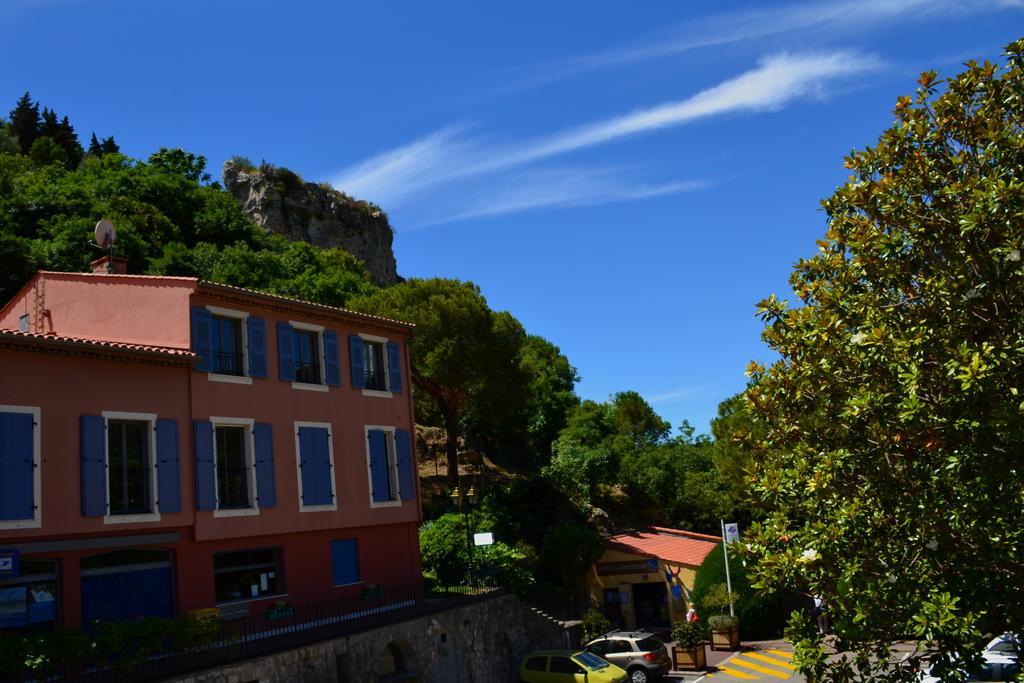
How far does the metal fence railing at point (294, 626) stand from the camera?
627 inches

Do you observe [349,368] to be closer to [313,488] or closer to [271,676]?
[313,488]

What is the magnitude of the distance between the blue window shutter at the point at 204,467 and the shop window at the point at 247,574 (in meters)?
1.53

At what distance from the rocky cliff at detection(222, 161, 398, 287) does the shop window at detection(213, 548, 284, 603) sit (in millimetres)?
56780

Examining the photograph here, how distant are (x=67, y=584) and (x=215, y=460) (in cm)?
413

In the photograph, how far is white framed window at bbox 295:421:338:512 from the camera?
2214 cm

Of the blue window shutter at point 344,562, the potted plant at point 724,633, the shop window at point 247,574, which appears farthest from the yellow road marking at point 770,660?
the shop window at point 247,574

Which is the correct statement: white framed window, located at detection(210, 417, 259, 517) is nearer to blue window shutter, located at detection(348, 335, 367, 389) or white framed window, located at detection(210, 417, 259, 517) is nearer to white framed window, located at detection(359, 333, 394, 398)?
blue window shutter, located at detection(348, 335, 367, 389)

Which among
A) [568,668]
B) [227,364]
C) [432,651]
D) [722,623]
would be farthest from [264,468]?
[722,623]

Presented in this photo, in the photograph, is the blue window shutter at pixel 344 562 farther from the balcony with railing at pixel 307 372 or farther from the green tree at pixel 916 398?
the green tree at pixel 916 398

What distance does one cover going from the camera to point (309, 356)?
23.6 metres

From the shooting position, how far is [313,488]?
881 inches

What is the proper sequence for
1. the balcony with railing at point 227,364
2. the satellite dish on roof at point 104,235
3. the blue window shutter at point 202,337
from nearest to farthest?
1. the blue window shutter at point 202,337
2. the balcony with railing at point 227,364
3. the satellite dish on roof at point 104,235

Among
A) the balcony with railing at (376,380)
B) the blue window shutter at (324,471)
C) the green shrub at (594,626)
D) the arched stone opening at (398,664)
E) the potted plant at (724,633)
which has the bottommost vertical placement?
the potted plant at (724,633)

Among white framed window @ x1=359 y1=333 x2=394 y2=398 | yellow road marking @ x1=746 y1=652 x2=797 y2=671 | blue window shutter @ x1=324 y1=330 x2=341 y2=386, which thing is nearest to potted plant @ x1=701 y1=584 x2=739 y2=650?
yellow road marking @ x1=746 y1=652 x2=797 y2=671
